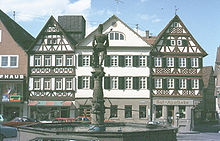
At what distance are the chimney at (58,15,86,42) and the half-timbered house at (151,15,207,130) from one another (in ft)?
37.6

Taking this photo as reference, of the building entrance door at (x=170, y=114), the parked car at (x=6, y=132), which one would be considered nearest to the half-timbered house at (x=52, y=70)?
the building entrance door at (x=170, y=114)

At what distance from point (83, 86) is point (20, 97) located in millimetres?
7661

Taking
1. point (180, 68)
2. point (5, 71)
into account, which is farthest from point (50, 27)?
point (180, 68)

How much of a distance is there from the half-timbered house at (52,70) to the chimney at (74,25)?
5.21m

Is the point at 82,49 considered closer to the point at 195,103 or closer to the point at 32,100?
the point at 32,100

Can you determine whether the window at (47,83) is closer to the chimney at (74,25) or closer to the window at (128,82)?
the chimney at (74,25)

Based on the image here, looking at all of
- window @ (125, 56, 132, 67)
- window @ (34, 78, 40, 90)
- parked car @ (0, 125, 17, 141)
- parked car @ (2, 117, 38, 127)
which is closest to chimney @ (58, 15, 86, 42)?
window @ (34, 78, 40, 90)

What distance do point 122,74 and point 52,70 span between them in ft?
28.2

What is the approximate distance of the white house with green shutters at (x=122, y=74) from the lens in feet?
116

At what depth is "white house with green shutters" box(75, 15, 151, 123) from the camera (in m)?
35.4

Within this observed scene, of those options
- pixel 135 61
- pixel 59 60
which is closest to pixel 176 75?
pixel 135 61

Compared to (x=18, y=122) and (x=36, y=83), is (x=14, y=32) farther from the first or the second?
(x=18, y=122)

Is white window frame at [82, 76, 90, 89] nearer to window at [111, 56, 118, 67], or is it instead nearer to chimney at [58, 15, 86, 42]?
window at [111, 56, 118, 67]

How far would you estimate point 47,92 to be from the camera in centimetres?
3572
